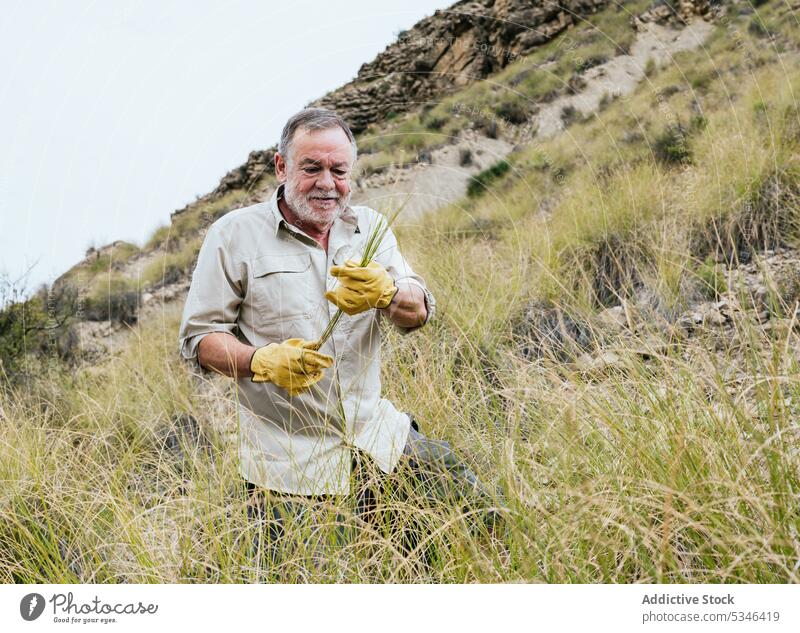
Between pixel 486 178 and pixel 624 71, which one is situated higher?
pixel 624 71

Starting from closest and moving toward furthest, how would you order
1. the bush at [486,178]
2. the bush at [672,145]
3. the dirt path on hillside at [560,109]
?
the bush at [672,145]
the bush at [486,178]
the dirt path on hillside at [560,109]

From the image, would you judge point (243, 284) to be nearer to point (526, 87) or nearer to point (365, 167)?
point (365, 167)

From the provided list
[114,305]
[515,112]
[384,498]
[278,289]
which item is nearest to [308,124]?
[278,289]

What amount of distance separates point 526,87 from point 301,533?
15.1m

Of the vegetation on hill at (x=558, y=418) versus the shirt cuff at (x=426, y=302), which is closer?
the vegetation on hill at (x=558, y=418)

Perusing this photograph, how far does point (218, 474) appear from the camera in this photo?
6.70 feet

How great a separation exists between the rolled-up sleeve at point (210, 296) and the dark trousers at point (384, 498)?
0.51 meters

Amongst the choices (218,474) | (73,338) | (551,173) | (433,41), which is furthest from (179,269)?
(433,41)

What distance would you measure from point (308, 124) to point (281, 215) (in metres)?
0.32

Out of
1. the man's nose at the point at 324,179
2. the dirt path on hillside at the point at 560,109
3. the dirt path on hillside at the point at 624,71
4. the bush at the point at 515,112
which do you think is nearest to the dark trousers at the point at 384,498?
the man's nose at the point at 324,179

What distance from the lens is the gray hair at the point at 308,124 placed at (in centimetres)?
221

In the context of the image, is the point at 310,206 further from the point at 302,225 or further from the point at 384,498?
the point at 384,498

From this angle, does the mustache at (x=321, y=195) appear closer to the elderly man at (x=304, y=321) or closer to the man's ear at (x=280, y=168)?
the elderly man at (x=304, y=321)

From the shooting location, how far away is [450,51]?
19.1 m
